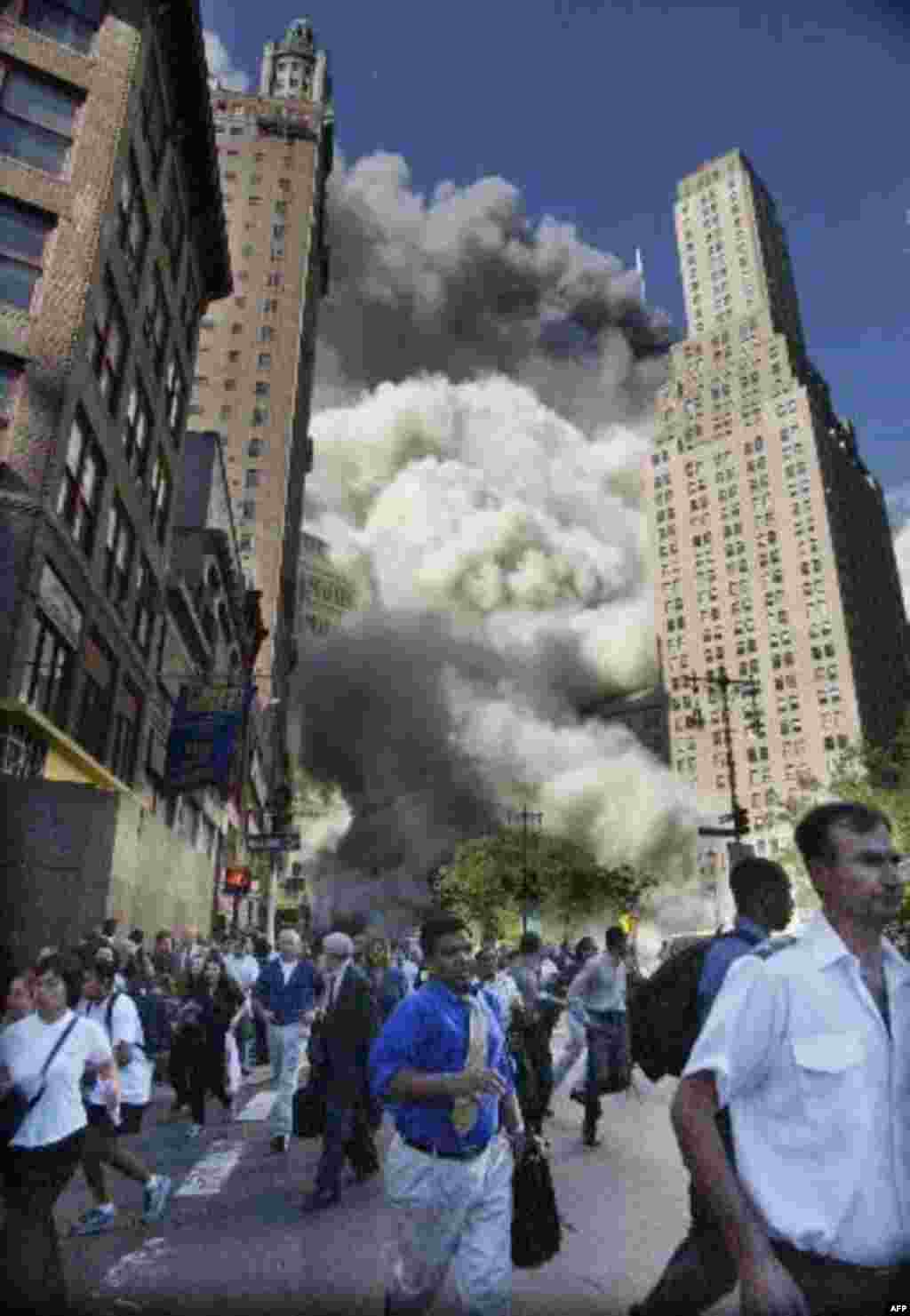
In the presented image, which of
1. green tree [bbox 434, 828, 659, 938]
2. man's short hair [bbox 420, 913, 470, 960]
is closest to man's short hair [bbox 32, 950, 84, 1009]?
man's short hair [bbox 420, 913, 470, 960]

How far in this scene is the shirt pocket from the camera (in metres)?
1.96

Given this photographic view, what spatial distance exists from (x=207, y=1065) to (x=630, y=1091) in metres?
6.10

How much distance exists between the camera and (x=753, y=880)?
4641mm

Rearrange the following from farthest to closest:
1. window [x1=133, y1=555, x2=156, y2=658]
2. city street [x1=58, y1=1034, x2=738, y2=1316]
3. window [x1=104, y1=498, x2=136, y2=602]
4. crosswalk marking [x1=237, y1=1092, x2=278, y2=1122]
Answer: window [x1=133, y1=555, x2=156, y2=658], window [x1=104, y1=498, x2=136, y2=602], crosswalk marking [x1=237, y1=1092, x2=278, y2=1122], city street [x1=58, y1=1034, x2=738, y2=1316]

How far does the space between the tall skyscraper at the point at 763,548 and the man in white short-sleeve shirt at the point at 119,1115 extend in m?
99.8

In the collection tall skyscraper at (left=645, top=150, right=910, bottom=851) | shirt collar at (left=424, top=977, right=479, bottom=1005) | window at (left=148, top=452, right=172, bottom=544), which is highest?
tall skyscraper at (left=645, top=150, right=910, bottom=851)

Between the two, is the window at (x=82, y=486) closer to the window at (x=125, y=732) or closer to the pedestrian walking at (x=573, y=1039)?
the window at (x=125, y=732)

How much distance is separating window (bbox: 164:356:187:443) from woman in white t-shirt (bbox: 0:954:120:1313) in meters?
25.6

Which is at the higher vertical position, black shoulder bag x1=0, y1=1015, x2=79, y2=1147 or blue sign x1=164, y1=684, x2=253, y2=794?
blue sign x1=164, y1=684, x2=253, y2=794

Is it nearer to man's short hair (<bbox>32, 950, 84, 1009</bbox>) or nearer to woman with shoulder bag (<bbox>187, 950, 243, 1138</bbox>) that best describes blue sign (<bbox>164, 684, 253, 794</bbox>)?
woman with shoulder bag (<bbox>187, 950, 243, 1138</bbox>)

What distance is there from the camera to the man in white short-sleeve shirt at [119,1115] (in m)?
6.18

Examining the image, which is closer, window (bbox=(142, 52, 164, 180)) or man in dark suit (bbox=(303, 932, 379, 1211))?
man in dark suit (bbox=(303, 932, 379, 1211))

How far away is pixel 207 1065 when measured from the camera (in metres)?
10.6

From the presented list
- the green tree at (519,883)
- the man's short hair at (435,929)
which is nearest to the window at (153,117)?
the man's short hair at (435,929)
